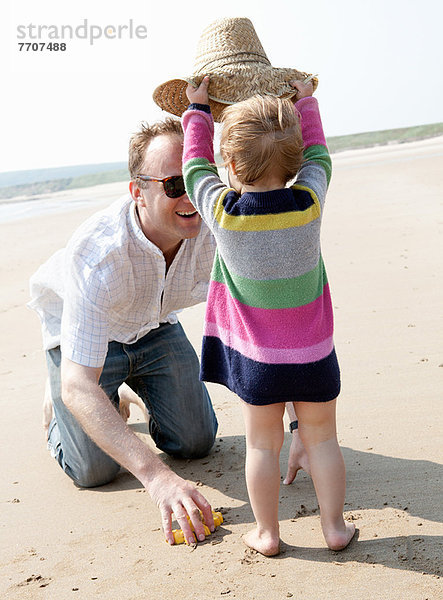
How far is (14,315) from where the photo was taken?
7.45 m

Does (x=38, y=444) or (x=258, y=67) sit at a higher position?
(x=258, y=67)

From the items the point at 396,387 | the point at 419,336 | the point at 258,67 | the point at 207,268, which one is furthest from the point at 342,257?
the point at 258,67

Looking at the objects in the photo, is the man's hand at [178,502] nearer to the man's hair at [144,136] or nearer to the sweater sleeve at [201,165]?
the sweater sleeve at [201,165]

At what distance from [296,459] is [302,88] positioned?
1.52m

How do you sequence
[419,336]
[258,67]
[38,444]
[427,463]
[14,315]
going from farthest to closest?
[14,315]
[419,336]
[38,444]
[427,463]
[258,67]

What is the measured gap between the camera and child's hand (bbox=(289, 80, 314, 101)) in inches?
105

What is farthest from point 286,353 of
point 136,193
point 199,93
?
point 136,193

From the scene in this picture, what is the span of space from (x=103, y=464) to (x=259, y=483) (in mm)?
1145

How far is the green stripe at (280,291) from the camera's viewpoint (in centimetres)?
240

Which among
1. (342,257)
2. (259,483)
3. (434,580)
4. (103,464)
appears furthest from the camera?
(342,257)

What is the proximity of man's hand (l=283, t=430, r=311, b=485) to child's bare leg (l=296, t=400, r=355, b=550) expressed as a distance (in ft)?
1.89

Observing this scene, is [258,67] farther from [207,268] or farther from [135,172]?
[207,268]

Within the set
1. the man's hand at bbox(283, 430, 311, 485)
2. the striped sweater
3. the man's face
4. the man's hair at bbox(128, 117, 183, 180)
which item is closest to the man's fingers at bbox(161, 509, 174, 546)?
the striped sweater

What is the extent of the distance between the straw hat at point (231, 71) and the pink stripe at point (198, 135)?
16 cm
